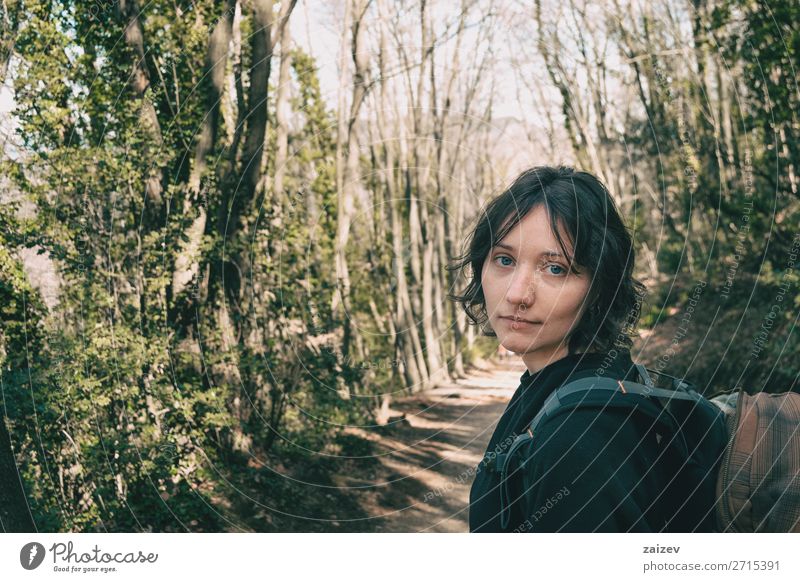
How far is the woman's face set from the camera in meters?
1.46

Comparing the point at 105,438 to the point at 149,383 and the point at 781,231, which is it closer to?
the point at 149,383

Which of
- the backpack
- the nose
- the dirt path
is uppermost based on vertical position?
the nose

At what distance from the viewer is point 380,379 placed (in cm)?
584

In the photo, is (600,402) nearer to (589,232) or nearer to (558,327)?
(558,327)

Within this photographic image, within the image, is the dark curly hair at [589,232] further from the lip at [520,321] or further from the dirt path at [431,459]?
the dirt path at [431,459]

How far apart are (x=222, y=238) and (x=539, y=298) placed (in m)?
2.94

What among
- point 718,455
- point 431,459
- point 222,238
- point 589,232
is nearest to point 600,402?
point 718,455

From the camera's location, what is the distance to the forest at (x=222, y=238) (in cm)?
335

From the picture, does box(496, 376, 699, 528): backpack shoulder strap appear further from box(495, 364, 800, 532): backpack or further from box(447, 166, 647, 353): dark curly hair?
box(447, 166, 647, 353): dark curly hair

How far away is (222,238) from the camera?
13.4ft
